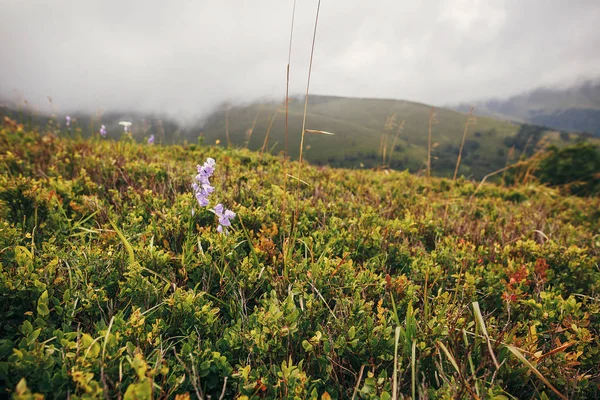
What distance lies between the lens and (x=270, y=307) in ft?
6.57

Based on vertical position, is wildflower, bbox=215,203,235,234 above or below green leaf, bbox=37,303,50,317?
above

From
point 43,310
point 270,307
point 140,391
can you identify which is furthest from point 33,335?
point 270,307

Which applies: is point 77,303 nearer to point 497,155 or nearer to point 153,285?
point 153,285

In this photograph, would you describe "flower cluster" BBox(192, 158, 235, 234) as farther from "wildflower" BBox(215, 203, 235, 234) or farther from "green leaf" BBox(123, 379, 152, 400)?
"green leaf" BBox(123, 379, 152, 400)

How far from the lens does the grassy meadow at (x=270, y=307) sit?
1647 mm

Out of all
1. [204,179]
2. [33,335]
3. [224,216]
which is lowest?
[33,335]

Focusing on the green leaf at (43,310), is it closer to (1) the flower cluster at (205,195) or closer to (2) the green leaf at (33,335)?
(2) the green leaf at (33,335)

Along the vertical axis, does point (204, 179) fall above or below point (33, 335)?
above

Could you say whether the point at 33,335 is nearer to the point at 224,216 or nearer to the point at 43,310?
the point at 43,310

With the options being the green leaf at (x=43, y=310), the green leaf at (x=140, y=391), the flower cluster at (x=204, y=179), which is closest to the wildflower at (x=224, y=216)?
the flower cluster at (x=204, y=179)

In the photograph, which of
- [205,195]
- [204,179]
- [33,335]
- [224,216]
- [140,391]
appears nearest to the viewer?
[140,391]

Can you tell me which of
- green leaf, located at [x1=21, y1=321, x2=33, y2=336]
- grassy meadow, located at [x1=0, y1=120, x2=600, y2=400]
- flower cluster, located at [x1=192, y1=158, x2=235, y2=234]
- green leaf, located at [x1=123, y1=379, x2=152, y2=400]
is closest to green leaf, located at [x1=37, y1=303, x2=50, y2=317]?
grassy meadow, located at [x1=0, y1=120, x2=600, y2=400]

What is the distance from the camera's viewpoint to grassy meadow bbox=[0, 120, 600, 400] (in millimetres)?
1647

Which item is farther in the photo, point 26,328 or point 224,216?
point 224,216
